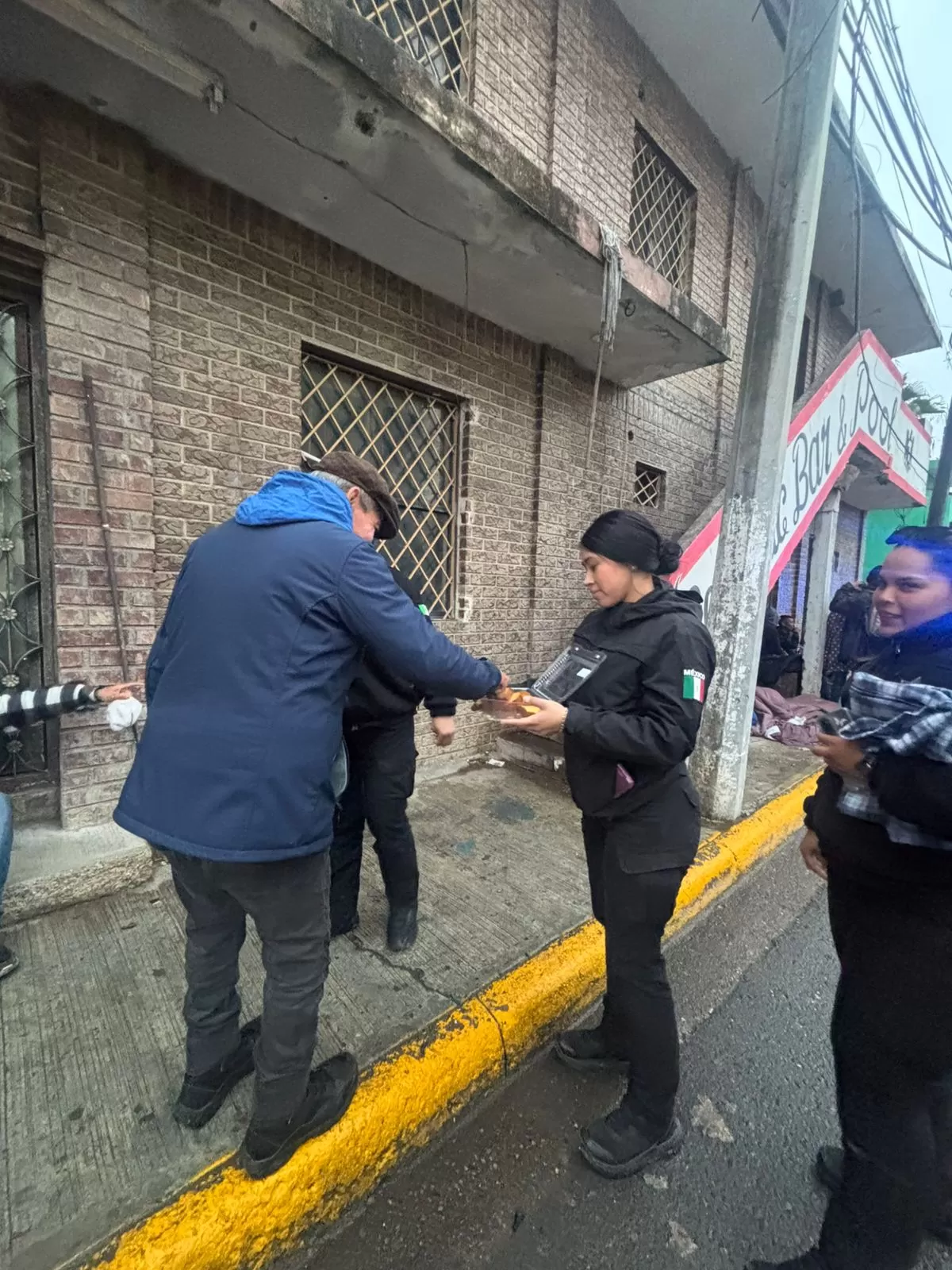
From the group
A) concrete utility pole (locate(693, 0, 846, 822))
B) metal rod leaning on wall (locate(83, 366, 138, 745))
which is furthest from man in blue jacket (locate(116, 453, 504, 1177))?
concrete utility pole (locate(693, 0, 846, 822))

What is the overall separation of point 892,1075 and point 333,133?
3643 millimetres

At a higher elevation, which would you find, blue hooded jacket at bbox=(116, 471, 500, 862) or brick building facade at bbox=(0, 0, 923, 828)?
brick building facade at bbox=(0, 0, 923, 828)

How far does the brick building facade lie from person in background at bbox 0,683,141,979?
0.79 feet

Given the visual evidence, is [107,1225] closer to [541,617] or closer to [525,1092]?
[525,1092]

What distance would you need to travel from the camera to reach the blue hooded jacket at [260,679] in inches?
50.4

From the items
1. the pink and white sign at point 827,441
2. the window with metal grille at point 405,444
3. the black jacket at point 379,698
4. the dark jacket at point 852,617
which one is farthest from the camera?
the dark jacket at point 852,617

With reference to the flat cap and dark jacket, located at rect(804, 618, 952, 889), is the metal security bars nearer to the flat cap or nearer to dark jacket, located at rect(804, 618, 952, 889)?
the flat cap

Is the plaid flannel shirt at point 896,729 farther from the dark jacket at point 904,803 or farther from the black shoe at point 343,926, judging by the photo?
the black shoe at point 343,926

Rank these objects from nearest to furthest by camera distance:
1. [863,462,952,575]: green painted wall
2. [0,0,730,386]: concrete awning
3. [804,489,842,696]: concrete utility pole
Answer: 1. [0,0,730,386]: concrete awning
2. [804,489,842,696]: concrete utility pole
3. [863,462,952,575]: green painted wall

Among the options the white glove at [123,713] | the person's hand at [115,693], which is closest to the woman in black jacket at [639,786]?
the white glove at [123,713]

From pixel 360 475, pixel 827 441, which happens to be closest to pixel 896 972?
pixel 360 475

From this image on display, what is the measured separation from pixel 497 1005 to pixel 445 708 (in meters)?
1.06

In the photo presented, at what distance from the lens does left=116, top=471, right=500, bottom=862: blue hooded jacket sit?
1.28 metres

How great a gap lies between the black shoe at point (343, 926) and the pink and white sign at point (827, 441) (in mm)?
3062
